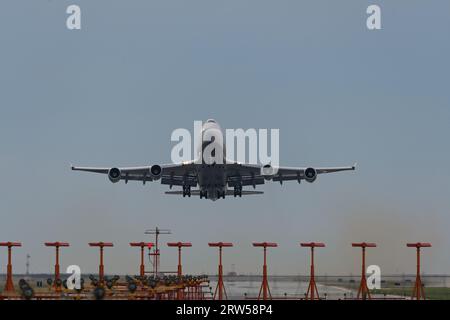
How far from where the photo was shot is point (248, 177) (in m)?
89.3

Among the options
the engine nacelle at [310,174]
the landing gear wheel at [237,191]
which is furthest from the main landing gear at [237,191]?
the engine nacelle at [310,174]

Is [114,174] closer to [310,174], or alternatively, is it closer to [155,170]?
[155,170]

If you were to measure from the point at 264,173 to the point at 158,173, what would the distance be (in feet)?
35.8

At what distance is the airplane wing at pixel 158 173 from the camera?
276 feet

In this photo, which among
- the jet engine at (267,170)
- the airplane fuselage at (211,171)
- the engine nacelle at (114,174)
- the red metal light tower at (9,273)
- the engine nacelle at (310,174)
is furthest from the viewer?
the jet engine at (267,170)

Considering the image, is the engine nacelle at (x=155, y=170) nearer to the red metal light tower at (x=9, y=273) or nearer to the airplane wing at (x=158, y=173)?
the airplane wing at (x=158, y=173)

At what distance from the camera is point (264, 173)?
86.2 m

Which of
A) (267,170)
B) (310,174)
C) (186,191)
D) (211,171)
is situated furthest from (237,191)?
(310,174)

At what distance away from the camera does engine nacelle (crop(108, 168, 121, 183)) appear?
275ft

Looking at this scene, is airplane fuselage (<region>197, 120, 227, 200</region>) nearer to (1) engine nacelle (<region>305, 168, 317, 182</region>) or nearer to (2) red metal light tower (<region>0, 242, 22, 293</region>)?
(1) engine nacelle (<region>305, 168, 317, 182</region>)

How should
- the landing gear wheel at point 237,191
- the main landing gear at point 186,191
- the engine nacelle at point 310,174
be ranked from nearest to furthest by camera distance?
1. the engine nacelle at point 310,174
2. the landing gear wheel at point 237,191
3. the main landing gear at point 186,191

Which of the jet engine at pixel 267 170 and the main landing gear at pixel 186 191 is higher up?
the jet engine at pixel 267 170

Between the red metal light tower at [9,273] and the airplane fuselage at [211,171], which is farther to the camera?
the airplane fuselage at [211,171]
